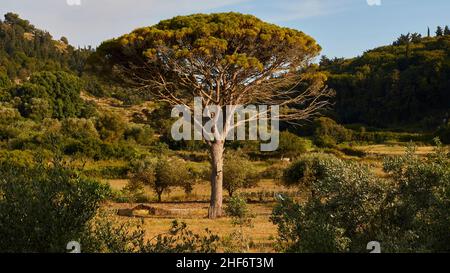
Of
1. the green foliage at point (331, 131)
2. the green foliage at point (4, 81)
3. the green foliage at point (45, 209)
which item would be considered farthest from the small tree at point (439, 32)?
the green foliage at point (45, 209)

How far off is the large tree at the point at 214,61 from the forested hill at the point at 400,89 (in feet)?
181

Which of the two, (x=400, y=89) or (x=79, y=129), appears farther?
(x=400, y=89)

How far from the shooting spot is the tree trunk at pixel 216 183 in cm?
2041

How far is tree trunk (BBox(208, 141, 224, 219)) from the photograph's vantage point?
20406 mm

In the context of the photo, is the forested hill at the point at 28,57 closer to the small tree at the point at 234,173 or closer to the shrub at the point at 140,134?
the shrub at the point at 140,134

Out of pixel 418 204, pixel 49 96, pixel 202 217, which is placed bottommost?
pixel 202 217

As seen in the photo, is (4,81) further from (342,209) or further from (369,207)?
(369,207)

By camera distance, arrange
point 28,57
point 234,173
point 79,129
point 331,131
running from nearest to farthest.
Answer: point 234,173, point 79,129, point 331,131, point 28,57

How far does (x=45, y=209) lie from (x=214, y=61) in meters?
12.9

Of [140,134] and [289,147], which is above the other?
[140,134]

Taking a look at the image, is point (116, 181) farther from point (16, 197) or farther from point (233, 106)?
point (16, 197)

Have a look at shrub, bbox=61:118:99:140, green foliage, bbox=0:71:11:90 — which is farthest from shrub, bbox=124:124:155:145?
green foliage, bbox=0:71:11:90

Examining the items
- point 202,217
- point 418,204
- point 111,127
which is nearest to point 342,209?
point 418,204

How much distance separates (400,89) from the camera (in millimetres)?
79375
